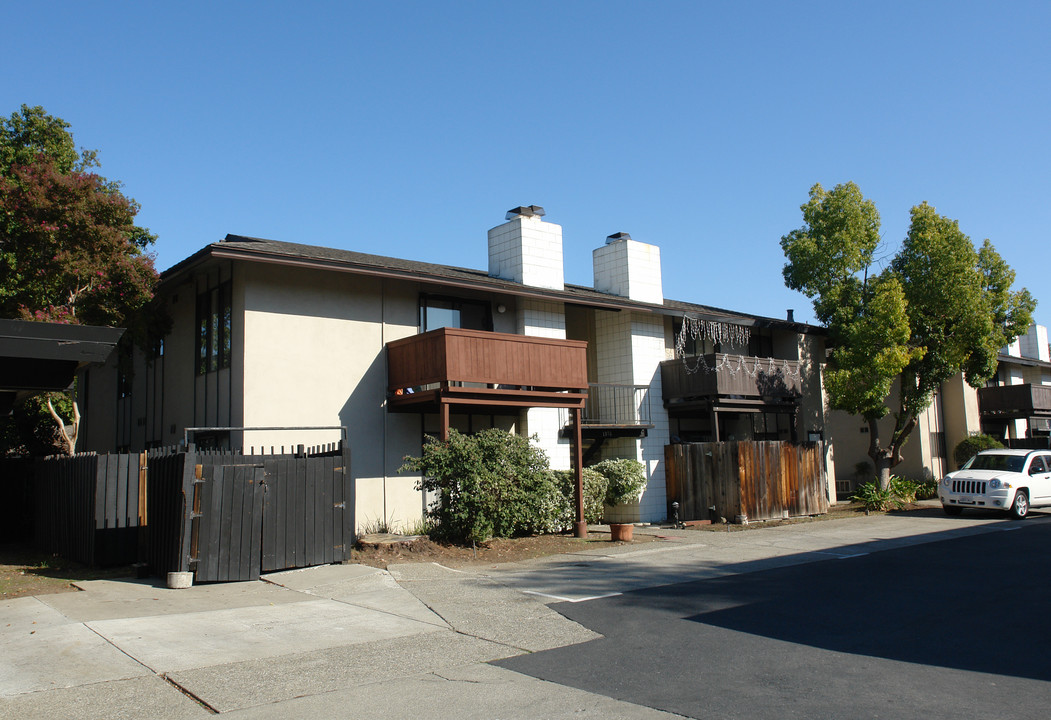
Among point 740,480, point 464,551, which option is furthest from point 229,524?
point 740,480

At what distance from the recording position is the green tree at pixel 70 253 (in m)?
16.6

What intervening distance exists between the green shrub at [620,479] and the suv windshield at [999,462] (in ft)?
31.9

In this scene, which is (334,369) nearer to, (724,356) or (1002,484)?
(724,356)

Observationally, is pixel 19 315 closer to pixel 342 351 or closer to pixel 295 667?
pixel 342 351

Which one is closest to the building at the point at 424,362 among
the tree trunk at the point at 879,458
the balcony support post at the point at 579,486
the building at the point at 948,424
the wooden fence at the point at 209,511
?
the balcony support post at the point at 579,486

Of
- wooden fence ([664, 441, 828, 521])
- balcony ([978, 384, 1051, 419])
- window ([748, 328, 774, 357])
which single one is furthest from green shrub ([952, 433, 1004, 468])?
wooden fence ([664, 441, 828, 521])

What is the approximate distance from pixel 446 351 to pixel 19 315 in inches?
351

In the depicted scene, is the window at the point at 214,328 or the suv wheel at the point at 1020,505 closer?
the window at the point at 214,328

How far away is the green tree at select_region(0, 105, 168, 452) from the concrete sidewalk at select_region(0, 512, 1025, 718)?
744cm

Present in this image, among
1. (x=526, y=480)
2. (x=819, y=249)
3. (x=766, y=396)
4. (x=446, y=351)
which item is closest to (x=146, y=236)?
(x=446, y=351)

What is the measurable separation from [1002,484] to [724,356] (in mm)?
7580

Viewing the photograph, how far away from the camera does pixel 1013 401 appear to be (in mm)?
33469

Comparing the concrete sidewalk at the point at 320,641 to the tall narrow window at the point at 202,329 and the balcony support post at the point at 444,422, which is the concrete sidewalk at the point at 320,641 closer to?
the balcony support post at the point at 444,422

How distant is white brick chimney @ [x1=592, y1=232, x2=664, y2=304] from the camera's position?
77.7 ft
